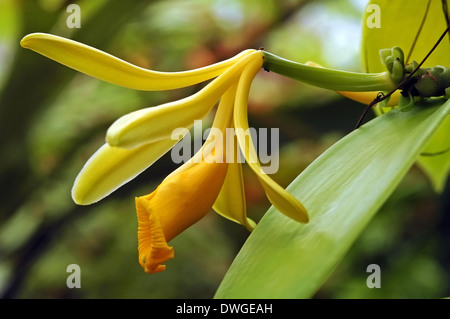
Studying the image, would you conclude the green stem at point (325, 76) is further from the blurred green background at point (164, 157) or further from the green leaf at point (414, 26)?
the blurred green background at point (164, 157)

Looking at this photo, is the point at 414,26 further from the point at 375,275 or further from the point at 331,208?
the point at 375,275

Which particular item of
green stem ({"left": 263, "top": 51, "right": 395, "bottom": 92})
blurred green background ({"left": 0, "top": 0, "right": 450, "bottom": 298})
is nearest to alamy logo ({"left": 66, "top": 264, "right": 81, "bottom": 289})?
blurred green background ({"left": 0, "top": 0, "right": 450, "bottom": 298})

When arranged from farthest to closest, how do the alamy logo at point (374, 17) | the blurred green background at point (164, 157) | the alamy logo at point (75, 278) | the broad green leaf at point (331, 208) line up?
the blurred green background at point (164, 157) → the alamy logo at point (75, 278) → the alamy logo at point (374, 17) → the broad green leaf at point (331, 208)

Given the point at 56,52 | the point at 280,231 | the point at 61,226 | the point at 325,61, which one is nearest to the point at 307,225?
the point at 280,231

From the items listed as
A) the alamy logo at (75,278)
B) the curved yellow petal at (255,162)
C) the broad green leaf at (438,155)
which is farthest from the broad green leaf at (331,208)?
the alamy logo at (75,278)

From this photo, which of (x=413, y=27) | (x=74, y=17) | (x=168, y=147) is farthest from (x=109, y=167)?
(x=74, y=17)
